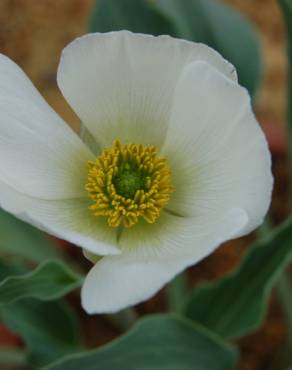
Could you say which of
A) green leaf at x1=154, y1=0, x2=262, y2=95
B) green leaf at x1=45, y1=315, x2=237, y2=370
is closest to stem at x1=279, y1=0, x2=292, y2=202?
green leaf at x1=154, y1=0, x2=262, y2=95

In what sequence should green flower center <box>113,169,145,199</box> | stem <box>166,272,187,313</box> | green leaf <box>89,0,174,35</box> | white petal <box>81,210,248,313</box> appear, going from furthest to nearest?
1. stem <box>166,272,187,313</box>
2. green leaf <box>89,0,174,35</box>
3. green flower center <box>113,169,145,199</box>
4. white petal <box>81,210,248,313</box>

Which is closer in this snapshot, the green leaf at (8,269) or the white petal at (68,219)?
the white petal at (68,219)

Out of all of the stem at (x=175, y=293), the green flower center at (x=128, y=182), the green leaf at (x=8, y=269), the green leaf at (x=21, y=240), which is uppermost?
the green flower center at (x=128, y=182)

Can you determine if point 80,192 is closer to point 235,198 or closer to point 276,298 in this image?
point 235,198

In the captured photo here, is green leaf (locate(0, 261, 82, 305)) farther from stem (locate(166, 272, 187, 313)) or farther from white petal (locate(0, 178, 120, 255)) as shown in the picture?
stem (locate(166, 272, 187, 313))

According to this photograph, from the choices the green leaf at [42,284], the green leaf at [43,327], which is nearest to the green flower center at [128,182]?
the green leaf at [42,284]

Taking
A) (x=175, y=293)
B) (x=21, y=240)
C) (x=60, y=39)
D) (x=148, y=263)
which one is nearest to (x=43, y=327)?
(x=21, y=240)

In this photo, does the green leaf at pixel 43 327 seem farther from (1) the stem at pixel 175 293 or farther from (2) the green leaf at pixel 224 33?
(2) the green leaf at pixel 224 33
